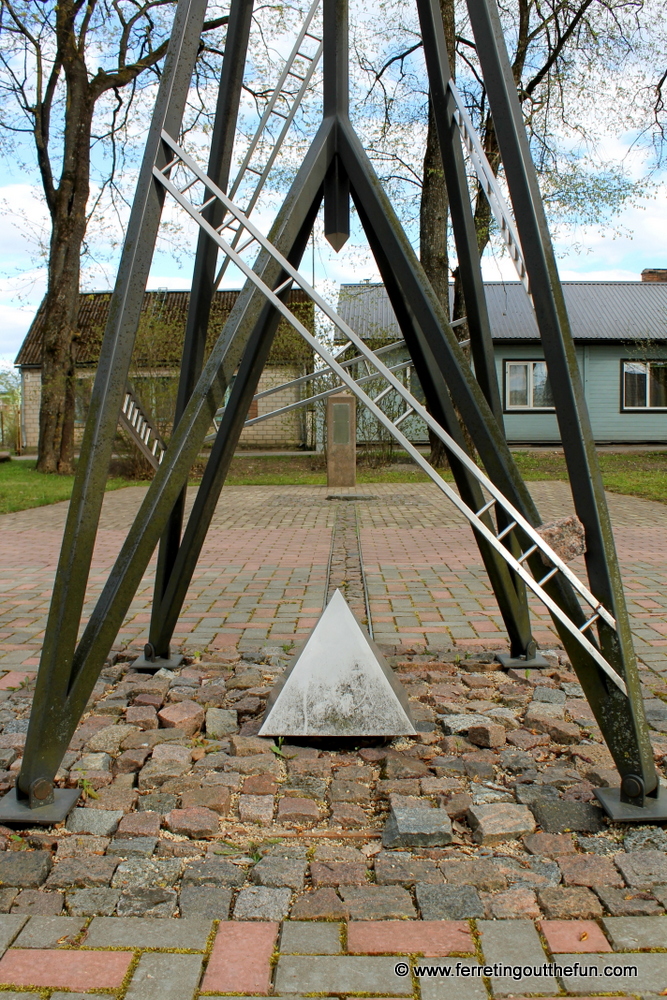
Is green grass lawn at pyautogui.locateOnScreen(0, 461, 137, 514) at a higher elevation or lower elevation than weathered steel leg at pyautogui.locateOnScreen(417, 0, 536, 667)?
lower

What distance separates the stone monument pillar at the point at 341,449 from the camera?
15.1 meters

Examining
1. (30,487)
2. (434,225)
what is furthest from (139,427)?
(434,225)

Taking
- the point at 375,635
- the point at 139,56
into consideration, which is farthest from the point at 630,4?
the point at 375,635

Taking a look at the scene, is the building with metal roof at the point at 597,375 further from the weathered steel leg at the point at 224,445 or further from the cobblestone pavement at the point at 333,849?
the cobblestone pavement at the point at 333,849

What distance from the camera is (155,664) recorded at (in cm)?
430

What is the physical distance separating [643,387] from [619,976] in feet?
94.8

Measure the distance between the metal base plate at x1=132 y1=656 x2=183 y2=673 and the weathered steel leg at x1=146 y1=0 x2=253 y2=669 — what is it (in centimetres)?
25

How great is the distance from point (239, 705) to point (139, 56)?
19.6 metres

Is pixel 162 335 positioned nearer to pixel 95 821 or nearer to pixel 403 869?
pixel 95 821

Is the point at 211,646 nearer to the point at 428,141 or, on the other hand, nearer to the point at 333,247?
the point at 333,247

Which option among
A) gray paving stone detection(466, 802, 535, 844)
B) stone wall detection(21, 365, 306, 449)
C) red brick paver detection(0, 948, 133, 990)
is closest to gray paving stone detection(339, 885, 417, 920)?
gray paving stone detection(466, 802, 535, 844)

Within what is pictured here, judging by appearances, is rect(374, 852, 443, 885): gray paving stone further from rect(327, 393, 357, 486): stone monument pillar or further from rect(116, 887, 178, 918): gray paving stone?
rect(327, 393, 357, 486): stone monument pillar

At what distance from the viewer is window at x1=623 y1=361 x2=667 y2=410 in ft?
93.7

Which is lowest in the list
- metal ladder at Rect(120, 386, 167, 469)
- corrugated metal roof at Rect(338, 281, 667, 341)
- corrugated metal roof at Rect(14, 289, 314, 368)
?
metal ladder at Rect(120, 386, 167, 469)
